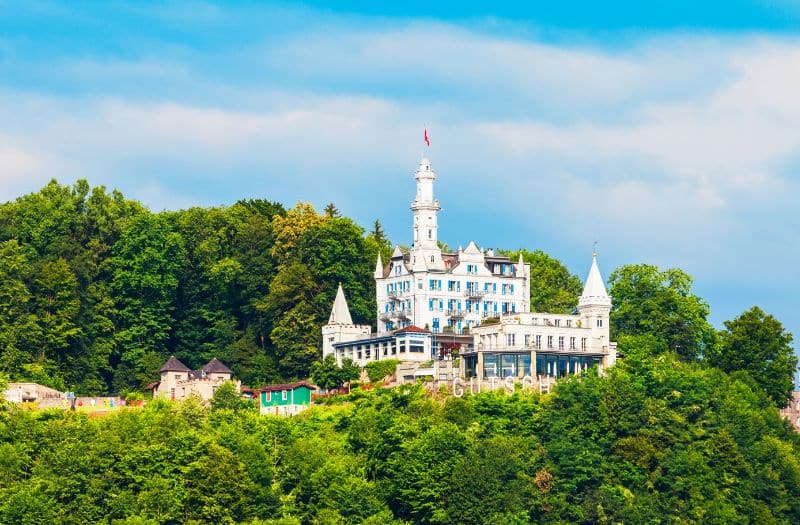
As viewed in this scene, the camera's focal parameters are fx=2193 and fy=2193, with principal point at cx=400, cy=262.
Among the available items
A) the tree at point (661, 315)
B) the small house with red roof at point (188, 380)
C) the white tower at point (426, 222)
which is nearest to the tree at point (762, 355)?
the tree at point (661, 315)

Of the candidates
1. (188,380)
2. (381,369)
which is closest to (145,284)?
(188,380)

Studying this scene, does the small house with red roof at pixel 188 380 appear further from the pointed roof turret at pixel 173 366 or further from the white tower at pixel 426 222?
the white tower at pixel 426 222

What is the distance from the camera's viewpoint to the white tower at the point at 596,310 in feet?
431

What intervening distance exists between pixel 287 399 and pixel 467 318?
1335cm

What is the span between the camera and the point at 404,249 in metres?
142

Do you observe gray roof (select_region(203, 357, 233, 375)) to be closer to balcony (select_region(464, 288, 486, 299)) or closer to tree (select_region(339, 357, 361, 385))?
tree (select_region(339, 357, 361, 385))

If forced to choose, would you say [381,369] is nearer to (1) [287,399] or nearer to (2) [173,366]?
(1) [287,399]

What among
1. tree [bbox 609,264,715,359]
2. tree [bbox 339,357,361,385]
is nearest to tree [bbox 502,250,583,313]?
tree [bbox 609,264,715,359]

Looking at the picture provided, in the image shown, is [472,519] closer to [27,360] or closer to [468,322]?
[468,322]

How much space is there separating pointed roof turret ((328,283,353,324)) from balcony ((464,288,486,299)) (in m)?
7.49

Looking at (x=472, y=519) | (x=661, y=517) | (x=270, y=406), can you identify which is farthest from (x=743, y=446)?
(x=270, y=406)

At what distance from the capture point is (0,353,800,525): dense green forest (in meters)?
112

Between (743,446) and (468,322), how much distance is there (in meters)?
21.0

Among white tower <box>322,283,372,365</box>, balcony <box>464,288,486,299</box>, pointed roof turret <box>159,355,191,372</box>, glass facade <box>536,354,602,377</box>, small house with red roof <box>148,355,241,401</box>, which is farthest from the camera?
balcony <box>464,288,486,299</box>
